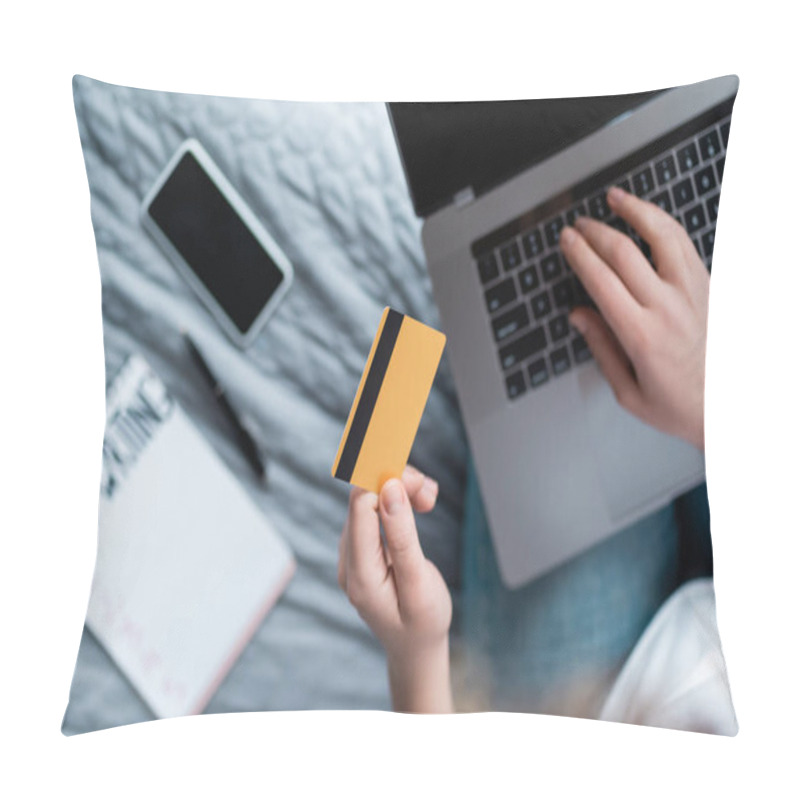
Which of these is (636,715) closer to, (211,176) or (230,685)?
(230,685)

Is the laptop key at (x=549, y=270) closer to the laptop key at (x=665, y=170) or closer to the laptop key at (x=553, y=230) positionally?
the laptop key at (x=553, y=230)

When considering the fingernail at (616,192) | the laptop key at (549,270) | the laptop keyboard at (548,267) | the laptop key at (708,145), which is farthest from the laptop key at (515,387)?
the laptop key at (708,145)

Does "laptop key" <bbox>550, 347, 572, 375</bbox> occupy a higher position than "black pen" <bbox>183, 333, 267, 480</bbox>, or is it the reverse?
"black pen" <bbox>183, 333, 267, 480</bbox>

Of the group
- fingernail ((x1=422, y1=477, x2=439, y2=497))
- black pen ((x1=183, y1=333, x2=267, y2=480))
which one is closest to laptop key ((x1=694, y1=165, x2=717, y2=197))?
fingernail ((x1=422, y1=477, x2=439, y2=497))

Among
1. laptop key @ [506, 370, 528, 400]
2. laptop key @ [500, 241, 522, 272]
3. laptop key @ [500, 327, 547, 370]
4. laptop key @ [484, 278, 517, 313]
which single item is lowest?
laptop key @ [506, 370, 528, 400]

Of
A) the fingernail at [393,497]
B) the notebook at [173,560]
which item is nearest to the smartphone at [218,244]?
the notebook at [173,560]

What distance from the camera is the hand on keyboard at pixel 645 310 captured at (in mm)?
1156

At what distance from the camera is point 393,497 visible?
1142mm

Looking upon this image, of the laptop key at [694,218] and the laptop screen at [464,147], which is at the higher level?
the laptop screen at [464,147]

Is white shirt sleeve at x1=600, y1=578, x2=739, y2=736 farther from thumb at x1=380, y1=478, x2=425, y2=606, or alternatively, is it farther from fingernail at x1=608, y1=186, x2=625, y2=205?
fingernail at x1=608, y1=186, x2=625, y2=205

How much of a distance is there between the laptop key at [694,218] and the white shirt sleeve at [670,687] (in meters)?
0.42

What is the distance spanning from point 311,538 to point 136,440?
0.72 feet

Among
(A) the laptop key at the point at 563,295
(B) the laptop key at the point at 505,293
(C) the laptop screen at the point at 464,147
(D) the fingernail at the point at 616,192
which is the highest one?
(C) the laptop screen at the point at 464,147

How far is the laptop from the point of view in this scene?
1151 mm
